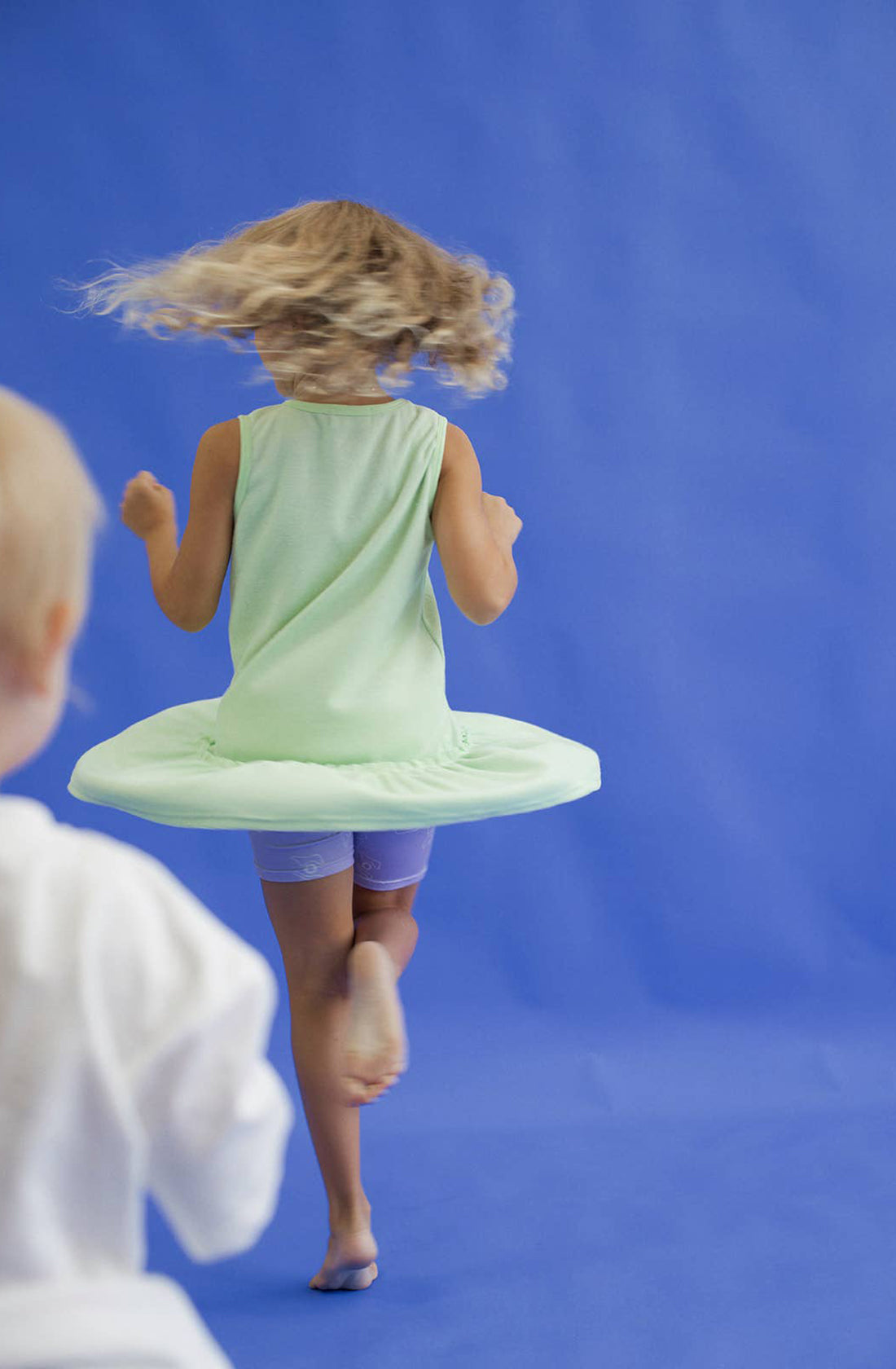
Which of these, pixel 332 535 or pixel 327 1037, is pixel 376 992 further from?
pixel 332 535

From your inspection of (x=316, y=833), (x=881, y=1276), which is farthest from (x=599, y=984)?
(x=316, y=833)

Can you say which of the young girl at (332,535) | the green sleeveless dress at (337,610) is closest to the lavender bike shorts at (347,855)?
the young girl at (332,535)

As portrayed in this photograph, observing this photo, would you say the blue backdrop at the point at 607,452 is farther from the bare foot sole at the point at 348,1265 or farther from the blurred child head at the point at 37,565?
the blurred child head at the point at 37,565

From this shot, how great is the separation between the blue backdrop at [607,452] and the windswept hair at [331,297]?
77 centimetres

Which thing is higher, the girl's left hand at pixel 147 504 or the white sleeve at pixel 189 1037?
the girl's left hand at pixel 147 504

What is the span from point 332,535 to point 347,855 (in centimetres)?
38

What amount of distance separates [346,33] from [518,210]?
1.42ft

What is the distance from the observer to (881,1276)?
2.10 m

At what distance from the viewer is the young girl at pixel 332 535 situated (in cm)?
178

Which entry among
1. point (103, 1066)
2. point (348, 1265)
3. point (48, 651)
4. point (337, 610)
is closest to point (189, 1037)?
point (103, 1066)

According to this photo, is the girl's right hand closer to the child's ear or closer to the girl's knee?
the girl's knee

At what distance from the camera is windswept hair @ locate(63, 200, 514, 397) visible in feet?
5.82

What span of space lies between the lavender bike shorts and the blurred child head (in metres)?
0.90

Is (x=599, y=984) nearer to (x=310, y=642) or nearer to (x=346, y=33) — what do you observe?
(x=310, y=642)
